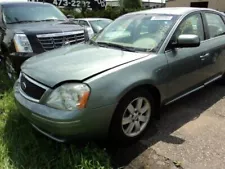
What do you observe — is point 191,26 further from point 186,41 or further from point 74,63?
point 74,63

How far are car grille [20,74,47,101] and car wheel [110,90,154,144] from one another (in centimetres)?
78

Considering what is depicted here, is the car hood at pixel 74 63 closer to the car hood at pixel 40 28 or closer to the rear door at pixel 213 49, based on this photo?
the rear door at pixel 213 49

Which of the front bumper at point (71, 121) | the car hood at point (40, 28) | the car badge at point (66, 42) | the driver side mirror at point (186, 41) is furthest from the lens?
the car badge at point (66, 42)

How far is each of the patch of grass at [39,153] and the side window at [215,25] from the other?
2.63 m

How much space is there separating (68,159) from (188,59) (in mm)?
1966

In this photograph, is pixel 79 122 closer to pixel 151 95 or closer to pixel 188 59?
pixel 151 95

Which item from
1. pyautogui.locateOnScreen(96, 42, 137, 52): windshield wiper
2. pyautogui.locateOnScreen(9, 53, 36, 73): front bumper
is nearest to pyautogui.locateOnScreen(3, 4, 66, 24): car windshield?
pyautogui.locateOnScreen(9, 53, 36, 73): front bumper

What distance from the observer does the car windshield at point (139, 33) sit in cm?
315

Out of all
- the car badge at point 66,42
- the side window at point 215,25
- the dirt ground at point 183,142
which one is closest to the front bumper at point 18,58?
the car badge at point 66,42

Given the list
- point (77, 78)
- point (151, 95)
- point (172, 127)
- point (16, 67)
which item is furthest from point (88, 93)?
point (16, 67)

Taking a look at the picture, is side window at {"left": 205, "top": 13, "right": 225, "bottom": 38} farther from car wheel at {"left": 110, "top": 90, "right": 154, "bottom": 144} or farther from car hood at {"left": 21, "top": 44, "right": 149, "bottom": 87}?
car wheel at {"left": 110, "top": 90, "right": 154, "bottom": 144}

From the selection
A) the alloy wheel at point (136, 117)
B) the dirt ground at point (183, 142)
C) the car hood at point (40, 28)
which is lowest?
the dirt ground at point (183, 142)

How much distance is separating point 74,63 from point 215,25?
2.58 metres

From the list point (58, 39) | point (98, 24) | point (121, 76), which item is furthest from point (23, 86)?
point (98, 24)
